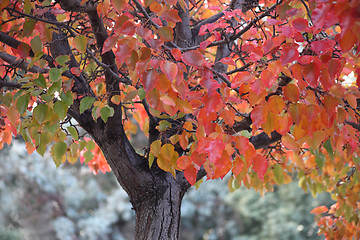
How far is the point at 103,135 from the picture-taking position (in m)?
1.80

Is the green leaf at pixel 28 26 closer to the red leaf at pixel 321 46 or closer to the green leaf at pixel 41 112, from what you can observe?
the green leaf at pixel 41 112

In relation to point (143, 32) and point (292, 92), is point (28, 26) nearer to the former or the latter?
point (143, 32)

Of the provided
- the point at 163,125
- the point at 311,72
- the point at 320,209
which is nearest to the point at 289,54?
the point at 311,72

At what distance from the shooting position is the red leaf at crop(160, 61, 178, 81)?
3.48ft

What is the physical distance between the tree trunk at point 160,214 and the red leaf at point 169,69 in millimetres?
941

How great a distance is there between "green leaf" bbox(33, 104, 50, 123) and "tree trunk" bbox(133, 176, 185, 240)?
Answer: 2.28 ft

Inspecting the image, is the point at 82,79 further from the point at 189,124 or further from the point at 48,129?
the point at 189,124

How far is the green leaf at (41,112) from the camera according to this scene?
55.7 inches

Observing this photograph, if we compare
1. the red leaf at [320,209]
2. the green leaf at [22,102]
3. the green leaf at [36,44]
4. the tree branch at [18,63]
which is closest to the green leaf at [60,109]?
the green leaf at [22,102]

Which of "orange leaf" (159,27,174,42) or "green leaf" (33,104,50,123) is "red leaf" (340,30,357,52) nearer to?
"orange leaf" (159,27,174,42)

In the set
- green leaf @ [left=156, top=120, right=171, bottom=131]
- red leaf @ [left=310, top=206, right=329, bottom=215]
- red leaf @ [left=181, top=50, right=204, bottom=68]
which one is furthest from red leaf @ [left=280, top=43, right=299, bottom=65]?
red leaf @ [left=310, top=206, right=329, bottom=215]

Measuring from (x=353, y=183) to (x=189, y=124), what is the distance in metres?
1.56

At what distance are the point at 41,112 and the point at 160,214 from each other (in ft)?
2.59

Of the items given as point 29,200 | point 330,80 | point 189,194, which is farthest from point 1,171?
point 330,80
